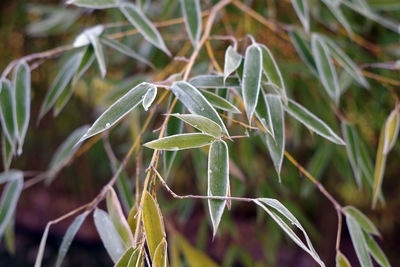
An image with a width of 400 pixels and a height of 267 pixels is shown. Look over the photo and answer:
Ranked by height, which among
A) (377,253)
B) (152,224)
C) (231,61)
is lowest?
(377,253)

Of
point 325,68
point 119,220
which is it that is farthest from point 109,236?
point 325,68

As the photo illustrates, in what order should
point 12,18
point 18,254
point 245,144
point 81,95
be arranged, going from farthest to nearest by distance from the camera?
point 18,254, point 81,95, point 12,18, point 245,144

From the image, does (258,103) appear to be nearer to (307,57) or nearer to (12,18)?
(307,57)

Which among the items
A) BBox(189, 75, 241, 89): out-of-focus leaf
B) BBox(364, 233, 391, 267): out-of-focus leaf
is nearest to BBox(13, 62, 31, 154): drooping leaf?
BBox(189, 75, 241, 89): out-of-focus leaf

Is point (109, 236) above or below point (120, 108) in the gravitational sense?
below

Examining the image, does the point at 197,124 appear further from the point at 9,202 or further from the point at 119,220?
the point at 9,202

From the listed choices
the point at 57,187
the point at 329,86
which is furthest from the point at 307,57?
the point at 57,187

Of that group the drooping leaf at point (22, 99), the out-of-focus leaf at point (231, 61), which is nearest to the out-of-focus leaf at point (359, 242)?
the out-of-focus leaf at point (231, 61)

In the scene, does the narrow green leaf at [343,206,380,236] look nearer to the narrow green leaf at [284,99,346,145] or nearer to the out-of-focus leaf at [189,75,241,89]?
the narrow green leaf at [284,99,346,145]
